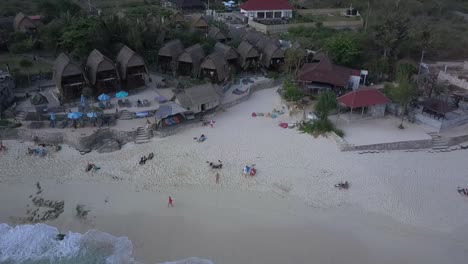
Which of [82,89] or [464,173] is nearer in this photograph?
[464,173]

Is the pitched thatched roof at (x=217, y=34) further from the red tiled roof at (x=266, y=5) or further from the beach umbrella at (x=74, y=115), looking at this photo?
the beach umbrella at (x=74, y=115)

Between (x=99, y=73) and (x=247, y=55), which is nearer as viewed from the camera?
(x=99, y=73)

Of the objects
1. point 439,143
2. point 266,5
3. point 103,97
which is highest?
point 266,5

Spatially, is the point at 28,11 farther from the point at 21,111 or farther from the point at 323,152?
the point at 323,152

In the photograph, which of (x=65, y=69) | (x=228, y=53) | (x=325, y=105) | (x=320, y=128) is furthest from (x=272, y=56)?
(x=65, y=69)

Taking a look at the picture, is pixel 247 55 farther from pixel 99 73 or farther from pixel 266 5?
pixel 266 5

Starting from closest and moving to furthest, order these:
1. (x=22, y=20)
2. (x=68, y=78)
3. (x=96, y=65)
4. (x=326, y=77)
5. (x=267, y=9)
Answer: (x=68, y=78) < (x=96, y=65) < (x=326, y=77) < (x=22, y=20) < (x=267, y=9)

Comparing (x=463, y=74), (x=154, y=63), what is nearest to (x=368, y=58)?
(x=463, y=74)
